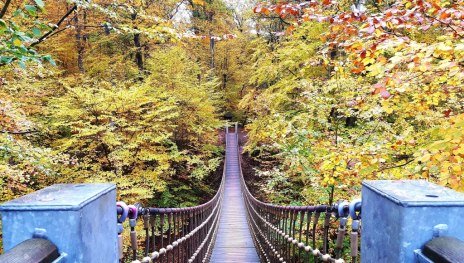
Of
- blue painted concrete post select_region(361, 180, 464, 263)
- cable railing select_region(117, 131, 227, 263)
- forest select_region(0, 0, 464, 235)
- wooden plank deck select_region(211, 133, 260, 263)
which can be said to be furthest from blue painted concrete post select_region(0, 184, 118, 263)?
wooden plank deck select_region(211, 133, 260, 263)

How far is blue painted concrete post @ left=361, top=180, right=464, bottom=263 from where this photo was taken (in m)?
0.98

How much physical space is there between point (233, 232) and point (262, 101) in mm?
4976

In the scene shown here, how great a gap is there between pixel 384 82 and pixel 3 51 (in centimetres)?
275

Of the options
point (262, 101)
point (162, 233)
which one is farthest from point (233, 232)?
point (162, 233)

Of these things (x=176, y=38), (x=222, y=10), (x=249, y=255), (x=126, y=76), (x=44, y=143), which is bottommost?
(x=249, y=255)

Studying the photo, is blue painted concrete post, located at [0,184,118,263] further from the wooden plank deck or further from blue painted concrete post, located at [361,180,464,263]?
the wooden plank deck

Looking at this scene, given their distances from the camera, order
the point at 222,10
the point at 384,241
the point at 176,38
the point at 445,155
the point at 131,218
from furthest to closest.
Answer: the point at 222,10 → the point at 176,38 → the point at 445,155 → the point at 131,218 → the point at 384,241

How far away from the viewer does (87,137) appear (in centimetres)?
1023

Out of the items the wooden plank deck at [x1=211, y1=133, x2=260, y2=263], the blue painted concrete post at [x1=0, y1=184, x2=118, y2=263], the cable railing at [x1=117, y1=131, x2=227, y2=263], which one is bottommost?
the wooden plank deck at [x1=211, y1=133, x2=260, y2=263]

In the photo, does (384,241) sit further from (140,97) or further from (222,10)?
(222,10)

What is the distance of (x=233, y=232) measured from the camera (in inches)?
360

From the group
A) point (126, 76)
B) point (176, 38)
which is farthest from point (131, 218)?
point (126, 76)

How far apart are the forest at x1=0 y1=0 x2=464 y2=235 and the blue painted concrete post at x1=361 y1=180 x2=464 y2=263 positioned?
151 cm

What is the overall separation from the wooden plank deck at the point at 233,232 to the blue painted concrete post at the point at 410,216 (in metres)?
5.45
